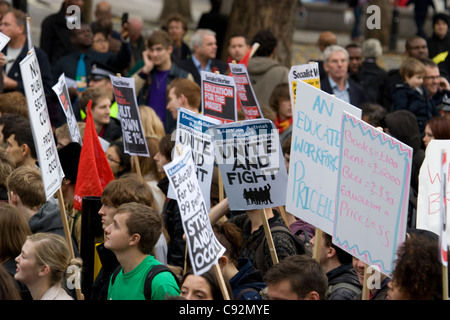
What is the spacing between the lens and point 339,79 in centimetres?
1055

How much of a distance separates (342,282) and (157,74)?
218 inches

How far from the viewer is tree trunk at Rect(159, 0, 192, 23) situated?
23141 mm

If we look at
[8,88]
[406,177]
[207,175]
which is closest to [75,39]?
[8,88]

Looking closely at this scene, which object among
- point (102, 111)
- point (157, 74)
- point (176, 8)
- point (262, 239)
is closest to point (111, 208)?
point (262, 239)

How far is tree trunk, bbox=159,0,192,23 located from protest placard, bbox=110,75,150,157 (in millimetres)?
15323

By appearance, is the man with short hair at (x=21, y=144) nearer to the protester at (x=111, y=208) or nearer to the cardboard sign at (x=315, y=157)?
the protester at (x=111, y=208)

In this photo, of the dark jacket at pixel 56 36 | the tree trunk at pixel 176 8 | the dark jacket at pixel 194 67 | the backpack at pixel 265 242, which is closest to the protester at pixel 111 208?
the backpack at pixel 265 242

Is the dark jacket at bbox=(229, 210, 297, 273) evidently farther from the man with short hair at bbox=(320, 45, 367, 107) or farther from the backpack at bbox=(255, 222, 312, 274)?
the man with short hair at bbox=(320, 45, 367, 107)

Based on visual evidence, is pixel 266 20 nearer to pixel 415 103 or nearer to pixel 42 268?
pixel 415 103

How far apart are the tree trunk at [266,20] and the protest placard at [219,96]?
6495 mm

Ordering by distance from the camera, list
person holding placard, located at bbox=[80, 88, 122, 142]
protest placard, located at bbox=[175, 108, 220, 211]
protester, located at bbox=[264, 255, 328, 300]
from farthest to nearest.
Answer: person holding placard, located at bbox=[80, 88, 122, 142] < protest placard, located at bbox=[175, 108, 220, 211] < protester, located at bbox=[264, 255, 328, 300]

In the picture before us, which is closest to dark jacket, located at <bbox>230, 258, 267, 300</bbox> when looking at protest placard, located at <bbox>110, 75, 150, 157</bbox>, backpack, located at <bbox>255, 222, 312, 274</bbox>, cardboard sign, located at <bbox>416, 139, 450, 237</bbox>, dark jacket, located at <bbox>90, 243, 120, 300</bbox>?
backpack, located at <bbox>255, 222, 312, 274</bbox>

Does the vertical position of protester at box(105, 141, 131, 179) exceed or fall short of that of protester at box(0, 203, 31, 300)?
it falls short

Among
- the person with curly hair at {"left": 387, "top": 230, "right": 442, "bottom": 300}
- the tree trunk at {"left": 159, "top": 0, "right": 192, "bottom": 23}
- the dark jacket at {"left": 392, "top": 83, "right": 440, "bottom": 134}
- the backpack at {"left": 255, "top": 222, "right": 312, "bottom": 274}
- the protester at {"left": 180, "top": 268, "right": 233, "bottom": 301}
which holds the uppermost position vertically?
the person with curly hair at {"left": 387, "top": 230, "right": 442, "bottom": 300}
